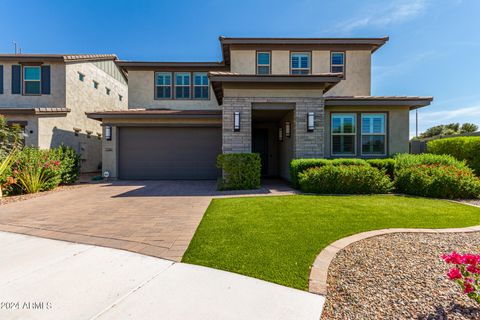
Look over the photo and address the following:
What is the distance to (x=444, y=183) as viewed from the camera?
7160 millimetres

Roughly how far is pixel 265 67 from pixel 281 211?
1025cm

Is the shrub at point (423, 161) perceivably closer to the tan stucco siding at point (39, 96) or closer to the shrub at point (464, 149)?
the shrub at point (464, 149)

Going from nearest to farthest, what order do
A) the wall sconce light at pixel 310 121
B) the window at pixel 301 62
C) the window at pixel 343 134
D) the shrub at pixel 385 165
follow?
the shrub at pixel 385 165 < the wall sconce light at pixel 310 121 < the window at pixel 343 134 < the window at pixel 301 62

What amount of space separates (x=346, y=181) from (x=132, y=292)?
7383 millimetres

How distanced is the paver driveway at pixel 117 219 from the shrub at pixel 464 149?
1152cm

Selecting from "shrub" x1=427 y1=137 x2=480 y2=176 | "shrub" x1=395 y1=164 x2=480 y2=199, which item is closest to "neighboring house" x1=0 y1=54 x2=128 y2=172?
"shrub" x1=395 y1=164 x2=480 y2=199

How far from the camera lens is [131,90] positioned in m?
14.4

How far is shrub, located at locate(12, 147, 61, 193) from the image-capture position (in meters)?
8.23

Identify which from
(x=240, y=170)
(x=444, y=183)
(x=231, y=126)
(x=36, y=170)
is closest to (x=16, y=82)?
(x=36, y=170)

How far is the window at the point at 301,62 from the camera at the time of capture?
13.3m

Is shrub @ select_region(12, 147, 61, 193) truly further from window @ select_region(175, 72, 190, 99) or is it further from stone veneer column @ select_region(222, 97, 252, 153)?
window @ select_region(175, 72, 190, 99)

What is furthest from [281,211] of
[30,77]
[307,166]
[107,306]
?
[30,77]

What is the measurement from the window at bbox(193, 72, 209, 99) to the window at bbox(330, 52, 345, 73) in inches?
301

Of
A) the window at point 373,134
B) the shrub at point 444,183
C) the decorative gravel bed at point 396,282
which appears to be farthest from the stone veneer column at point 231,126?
the decorative gravel bed at point 396,282
